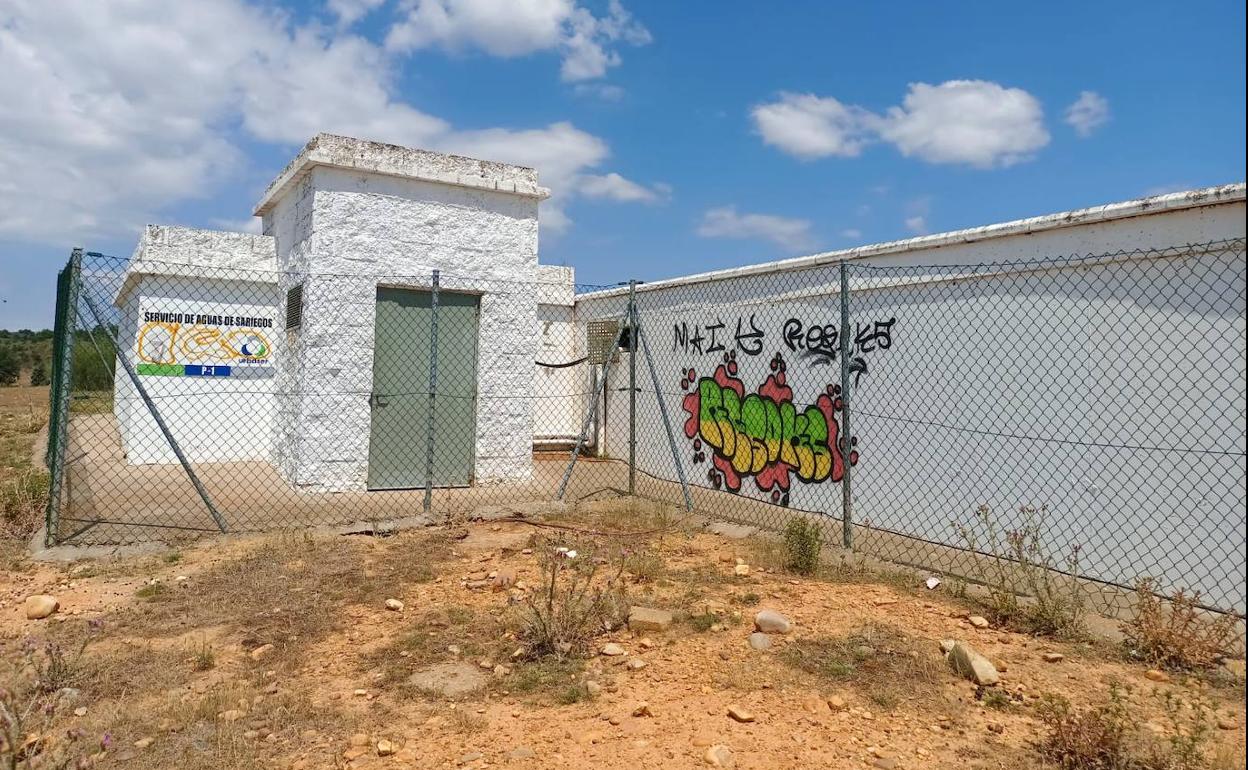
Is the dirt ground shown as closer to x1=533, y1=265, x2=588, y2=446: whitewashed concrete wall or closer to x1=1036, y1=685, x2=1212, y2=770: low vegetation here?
x1=1036, y1=685, x2=1212, y2=770: low vegetation

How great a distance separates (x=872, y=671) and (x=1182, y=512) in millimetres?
2450

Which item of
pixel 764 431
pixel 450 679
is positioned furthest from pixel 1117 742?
pixel 764 431

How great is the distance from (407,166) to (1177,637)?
8.08m

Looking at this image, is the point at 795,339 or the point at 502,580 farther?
the point at 795,339

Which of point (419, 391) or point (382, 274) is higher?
point (382, 274)

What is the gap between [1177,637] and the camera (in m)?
3.87

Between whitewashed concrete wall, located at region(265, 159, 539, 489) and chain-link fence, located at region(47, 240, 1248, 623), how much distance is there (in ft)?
0.13

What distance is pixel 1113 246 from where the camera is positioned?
505cm

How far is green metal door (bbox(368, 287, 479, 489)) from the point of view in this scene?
341 inches

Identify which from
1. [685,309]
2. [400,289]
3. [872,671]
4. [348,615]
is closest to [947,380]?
[872,671]

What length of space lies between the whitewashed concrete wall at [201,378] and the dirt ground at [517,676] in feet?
14.0

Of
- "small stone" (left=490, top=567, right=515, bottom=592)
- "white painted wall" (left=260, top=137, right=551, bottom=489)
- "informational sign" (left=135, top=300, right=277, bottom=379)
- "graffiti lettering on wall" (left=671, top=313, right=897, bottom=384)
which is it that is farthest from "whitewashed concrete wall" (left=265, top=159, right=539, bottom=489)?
"small stone" (left=490, top=567, right=515, bottom=592)

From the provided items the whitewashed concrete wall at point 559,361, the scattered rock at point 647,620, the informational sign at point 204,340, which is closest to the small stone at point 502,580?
the scattered rock at point 647,620

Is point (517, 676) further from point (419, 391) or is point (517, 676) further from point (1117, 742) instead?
point (419, 391)
